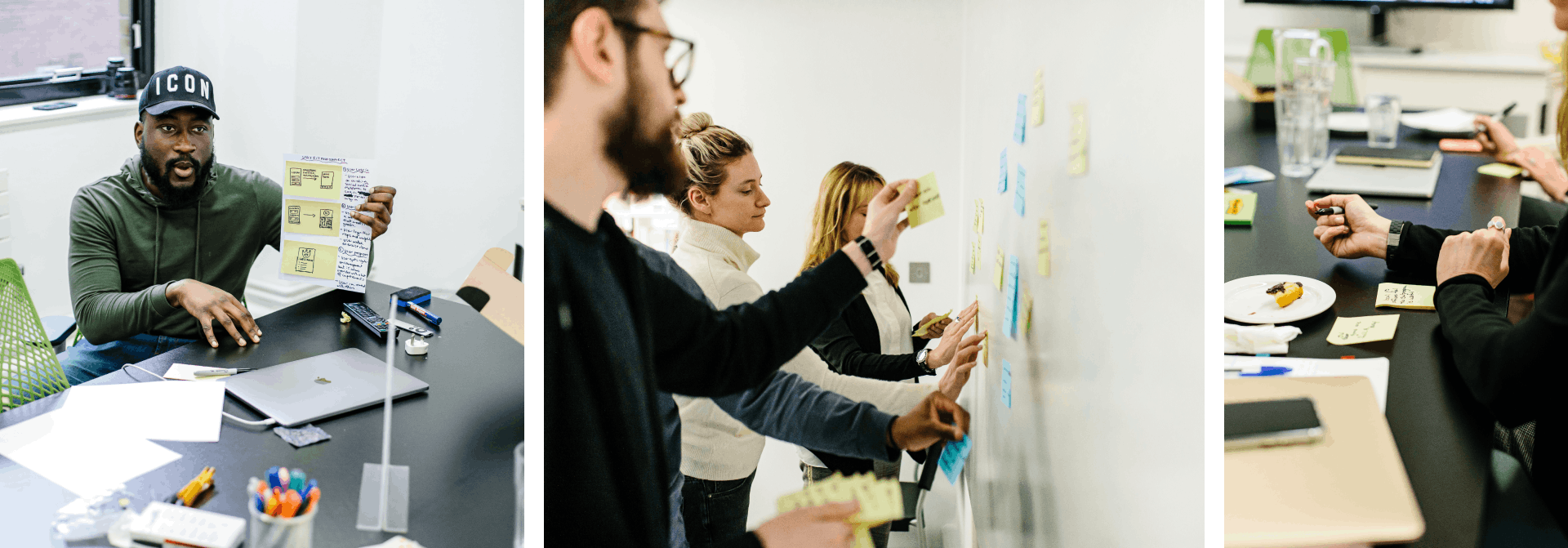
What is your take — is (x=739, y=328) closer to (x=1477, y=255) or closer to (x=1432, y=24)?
(x=1477, y=255)

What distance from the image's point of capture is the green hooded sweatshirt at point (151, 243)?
178 cm

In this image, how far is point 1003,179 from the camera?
1.80m

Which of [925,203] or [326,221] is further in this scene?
[326,221]

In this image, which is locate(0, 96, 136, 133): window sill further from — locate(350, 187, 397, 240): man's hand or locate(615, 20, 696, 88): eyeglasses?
locate(615, 20, 696, 88): eyeglasses

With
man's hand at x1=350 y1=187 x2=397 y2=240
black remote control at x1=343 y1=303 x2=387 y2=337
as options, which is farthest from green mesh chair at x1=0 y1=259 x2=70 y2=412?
man's hand at x1=350 y1=187 x2=397 y2=240

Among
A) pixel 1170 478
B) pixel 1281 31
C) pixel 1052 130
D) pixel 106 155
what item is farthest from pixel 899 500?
Result: pixel 1281 31

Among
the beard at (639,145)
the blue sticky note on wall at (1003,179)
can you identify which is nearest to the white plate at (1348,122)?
the blue sticky note on wall at (1003,179)

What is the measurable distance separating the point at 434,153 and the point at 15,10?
92cm

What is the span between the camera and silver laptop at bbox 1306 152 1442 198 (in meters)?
1.61

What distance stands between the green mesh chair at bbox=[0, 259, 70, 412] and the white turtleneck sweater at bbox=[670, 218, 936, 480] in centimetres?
133

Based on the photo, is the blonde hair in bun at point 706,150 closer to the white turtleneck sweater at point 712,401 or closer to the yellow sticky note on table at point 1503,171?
the white turtleneck sweater at point 712,401

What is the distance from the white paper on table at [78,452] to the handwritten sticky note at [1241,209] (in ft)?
7.02

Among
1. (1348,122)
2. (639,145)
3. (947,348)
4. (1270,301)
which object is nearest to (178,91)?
(639,145)

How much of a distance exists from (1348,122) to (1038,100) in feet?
5.58
